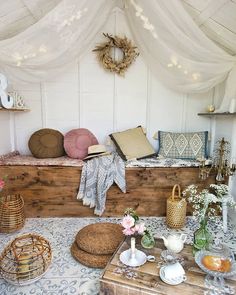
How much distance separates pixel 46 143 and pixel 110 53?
1.44m

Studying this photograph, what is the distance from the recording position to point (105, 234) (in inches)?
76.2

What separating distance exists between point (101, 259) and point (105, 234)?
0.72 feet

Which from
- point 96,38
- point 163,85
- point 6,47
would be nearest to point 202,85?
point 163,85

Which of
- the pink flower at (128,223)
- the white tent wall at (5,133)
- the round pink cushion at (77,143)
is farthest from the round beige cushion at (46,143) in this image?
the pink flower at (128,223)

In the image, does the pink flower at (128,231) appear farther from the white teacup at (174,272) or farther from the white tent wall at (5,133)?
the white tent wall at (5,133)

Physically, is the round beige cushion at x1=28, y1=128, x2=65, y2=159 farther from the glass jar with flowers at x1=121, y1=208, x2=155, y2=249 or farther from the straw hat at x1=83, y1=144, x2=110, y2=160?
the glass jar with flowers at x1=121, y1=208, x2=155, y2=249

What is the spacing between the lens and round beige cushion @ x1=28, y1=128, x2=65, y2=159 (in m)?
2.76

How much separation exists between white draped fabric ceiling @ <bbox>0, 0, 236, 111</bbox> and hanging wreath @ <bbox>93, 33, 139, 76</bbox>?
0.67 feet

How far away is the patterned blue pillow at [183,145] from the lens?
2893 millimetres

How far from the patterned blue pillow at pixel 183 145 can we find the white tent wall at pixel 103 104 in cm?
22

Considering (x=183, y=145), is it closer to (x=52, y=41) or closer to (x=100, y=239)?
(x=100, y=239)

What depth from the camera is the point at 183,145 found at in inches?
115

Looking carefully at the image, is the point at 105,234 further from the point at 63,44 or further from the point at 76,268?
the point at 63,44

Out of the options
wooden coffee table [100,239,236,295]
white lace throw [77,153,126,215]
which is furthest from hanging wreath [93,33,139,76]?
wooden coffee table [100,239,236,295]
